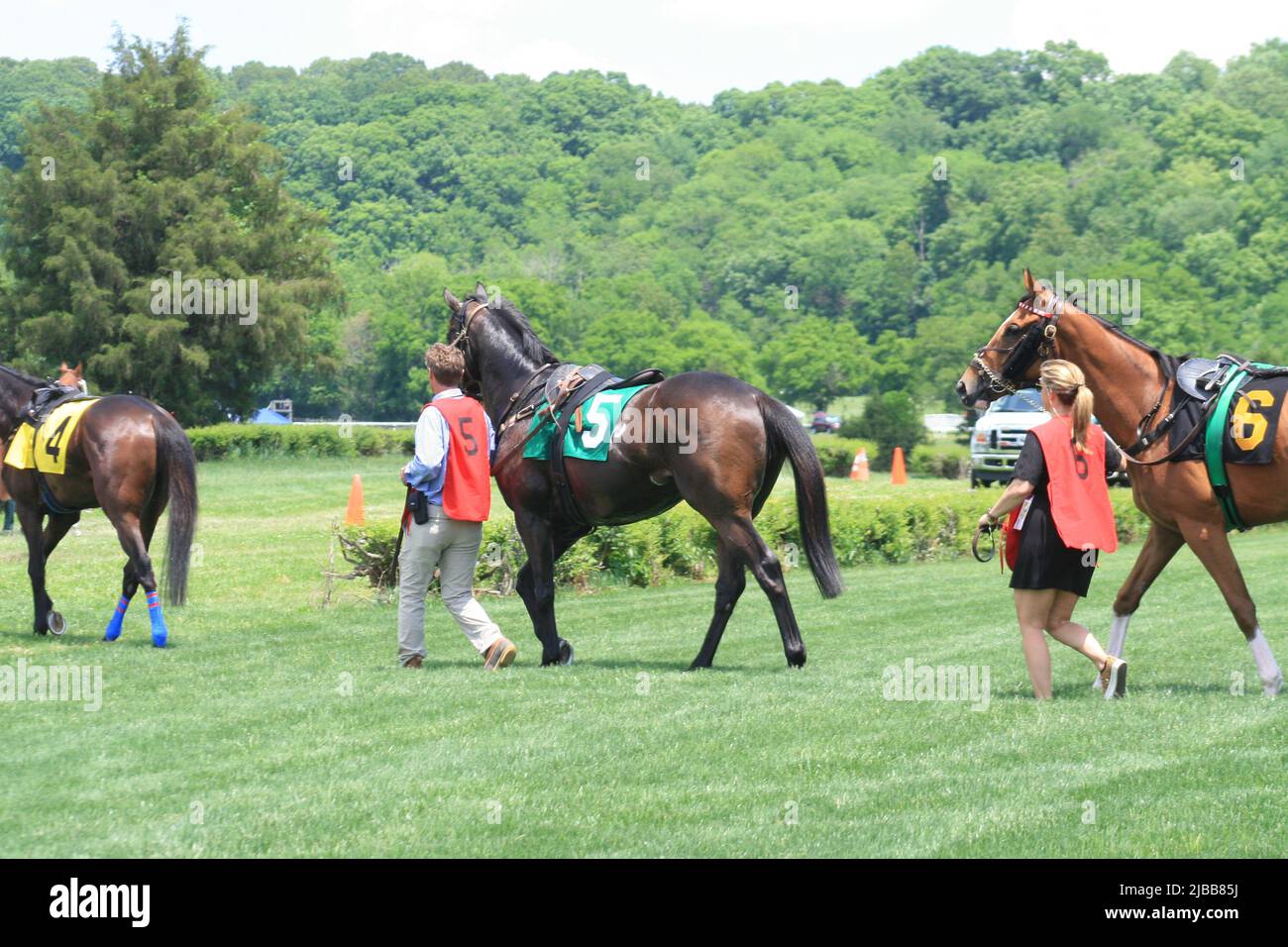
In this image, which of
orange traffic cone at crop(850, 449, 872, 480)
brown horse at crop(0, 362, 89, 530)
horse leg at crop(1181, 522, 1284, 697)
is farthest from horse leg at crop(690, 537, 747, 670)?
orange traffic cone at crop(850, 449, 872, 480)

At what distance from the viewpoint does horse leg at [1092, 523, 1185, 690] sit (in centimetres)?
913

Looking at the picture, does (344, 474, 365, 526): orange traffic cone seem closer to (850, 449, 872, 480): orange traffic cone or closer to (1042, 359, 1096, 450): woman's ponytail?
(850, 449, 872, 480): orange traffic cone

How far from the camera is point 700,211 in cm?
12694

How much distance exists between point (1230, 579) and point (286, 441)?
32.4 m

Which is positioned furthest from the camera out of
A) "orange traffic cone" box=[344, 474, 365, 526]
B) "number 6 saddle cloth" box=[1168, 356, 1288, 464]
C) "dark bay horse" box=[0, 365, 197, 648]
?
"orange traffic cone" box=[344, 474, 365, 526]

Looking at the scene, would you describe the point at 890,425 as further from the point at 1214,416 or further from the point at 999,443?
the point at 1214,416

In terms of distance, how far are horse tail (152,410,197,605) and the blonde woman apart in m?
5.66

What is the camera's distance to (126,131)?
42406 millimetres

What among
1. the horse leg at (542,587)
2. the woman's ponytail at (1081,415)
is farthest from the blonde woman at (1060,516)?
the horse leg at (542,587)

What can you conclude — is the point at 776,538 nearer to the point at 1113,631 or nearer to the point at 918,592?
the point at 918,592

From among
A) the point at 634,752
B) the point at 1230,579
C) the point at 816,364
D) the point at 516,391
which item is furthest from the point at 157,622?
the point at 816,364

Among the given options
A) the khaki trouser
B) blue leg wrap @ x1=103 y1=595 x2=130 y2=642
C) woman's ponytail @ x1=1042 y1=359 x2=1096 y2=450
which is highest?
woman's ponytail @ x1=1042 y1=359 x2=1096 y2=450

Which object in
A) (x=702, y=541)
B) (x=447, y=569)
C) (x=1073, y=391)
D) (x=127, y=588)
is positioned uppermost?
(x=1073, y=391)
